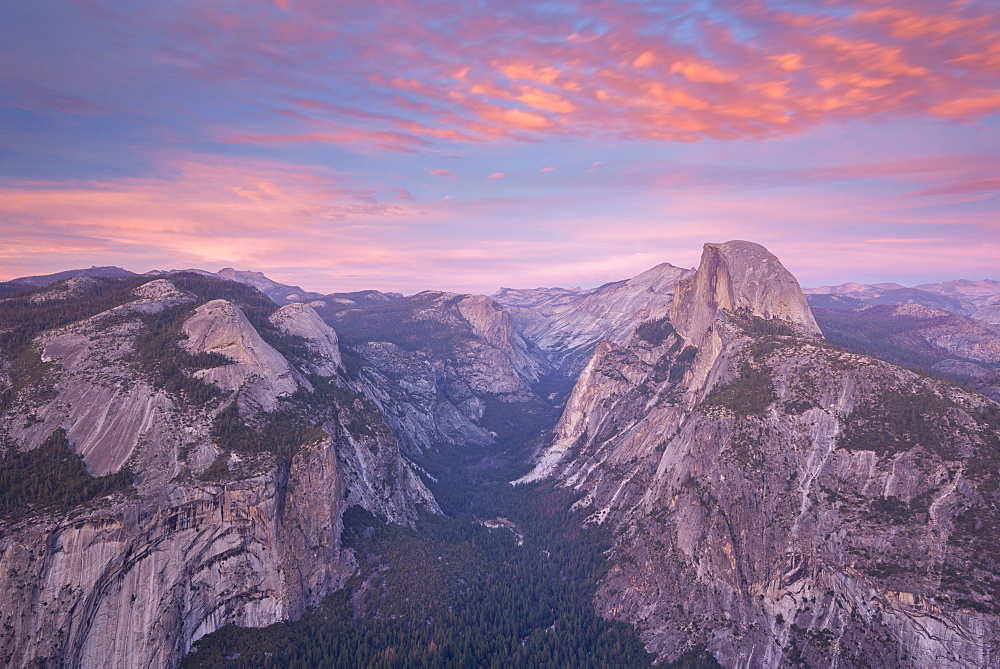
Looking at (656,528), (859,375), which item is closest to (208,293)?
(656,528)

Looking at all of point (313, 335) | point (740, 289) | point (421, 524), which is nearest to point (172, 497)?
point (421, 524)

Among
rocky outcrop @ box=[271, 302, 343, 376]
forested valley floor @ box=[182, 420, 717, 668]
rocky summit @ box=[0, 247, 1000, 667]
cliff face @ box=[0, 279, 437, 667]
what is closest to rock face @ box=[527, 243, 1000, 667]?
rocky summit @ box=[0, 247, 1000, 667]

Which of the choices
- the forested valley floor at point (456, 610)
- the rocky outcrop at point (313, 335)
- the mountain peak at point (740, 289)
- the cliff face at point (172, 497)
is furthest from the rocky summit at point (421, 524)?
the mountain peak at point (740, 289)

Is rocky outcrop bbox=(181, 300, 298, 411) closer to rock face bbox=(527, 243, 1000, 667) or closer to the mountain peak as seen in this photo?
rock face bbox=(527, 243, 1000, 667)

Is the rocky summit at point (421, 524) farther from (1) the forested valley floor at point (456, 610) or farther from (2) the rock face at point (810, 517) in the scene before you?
(1) the forested valley floor at point (456, 610)

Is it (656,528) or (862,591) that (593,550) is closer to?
(656,528)

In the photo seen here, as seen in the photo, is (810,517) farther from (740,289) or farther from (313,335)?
(313,335)
